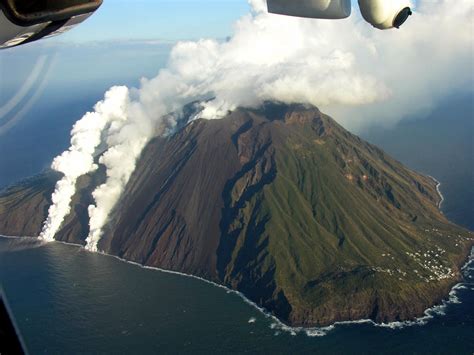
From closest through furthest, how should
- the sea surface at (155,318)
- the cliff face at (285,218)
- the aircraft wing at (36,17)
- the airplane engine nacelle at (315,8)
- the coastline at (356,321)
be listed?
the aircraft wing at (36,17)
the airplane engine nacelle at (315,8)
the sea surface at (155,318)
the coastline at (356,321)
the cliff face at (285,218)

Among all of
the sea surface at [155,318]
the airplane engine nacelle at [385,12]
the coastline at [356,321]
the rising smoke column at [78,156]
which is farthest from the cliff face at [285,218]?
the airplane engine nacelle at [385,12]

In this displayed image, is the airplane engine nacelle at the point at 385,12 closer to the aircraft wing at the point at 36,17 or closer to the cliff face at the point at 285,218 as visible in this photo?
the aircraft wing at the point at 36,17

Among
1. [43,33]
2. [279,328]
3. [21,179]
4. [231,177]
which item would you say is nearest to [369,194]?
[231,177]

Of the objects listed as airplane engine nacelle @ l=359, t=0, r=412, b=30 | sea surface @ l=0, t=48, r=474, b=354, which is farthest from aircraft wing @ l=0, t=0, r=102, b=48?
sea surface @ l=0, t=48, r=474, b=354

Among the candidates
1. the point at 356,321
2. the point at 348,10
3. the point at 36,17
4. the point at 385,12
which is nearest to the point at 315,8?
the point at 348,10

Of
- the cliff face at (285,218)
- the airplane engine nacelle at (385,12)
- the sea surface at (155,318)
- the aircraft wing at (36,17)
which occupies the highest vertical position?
the aircraft wing at (36,17)

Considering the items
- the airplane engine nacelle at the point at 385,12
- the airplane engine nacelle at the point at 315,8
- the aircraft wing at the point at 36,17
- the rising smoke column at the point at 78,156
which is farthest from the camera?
the rising smoke column at the point at 78,156

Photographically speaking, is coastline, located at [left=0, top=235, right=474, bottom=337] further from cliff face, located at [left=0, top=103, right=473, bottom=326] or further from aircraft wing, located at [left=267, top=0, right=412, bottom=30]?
aircraft wing, located at [left=267, top=0, right=412, bottom=30]

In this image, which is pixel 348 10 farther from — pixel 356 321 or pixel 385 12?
pixel 356 321
